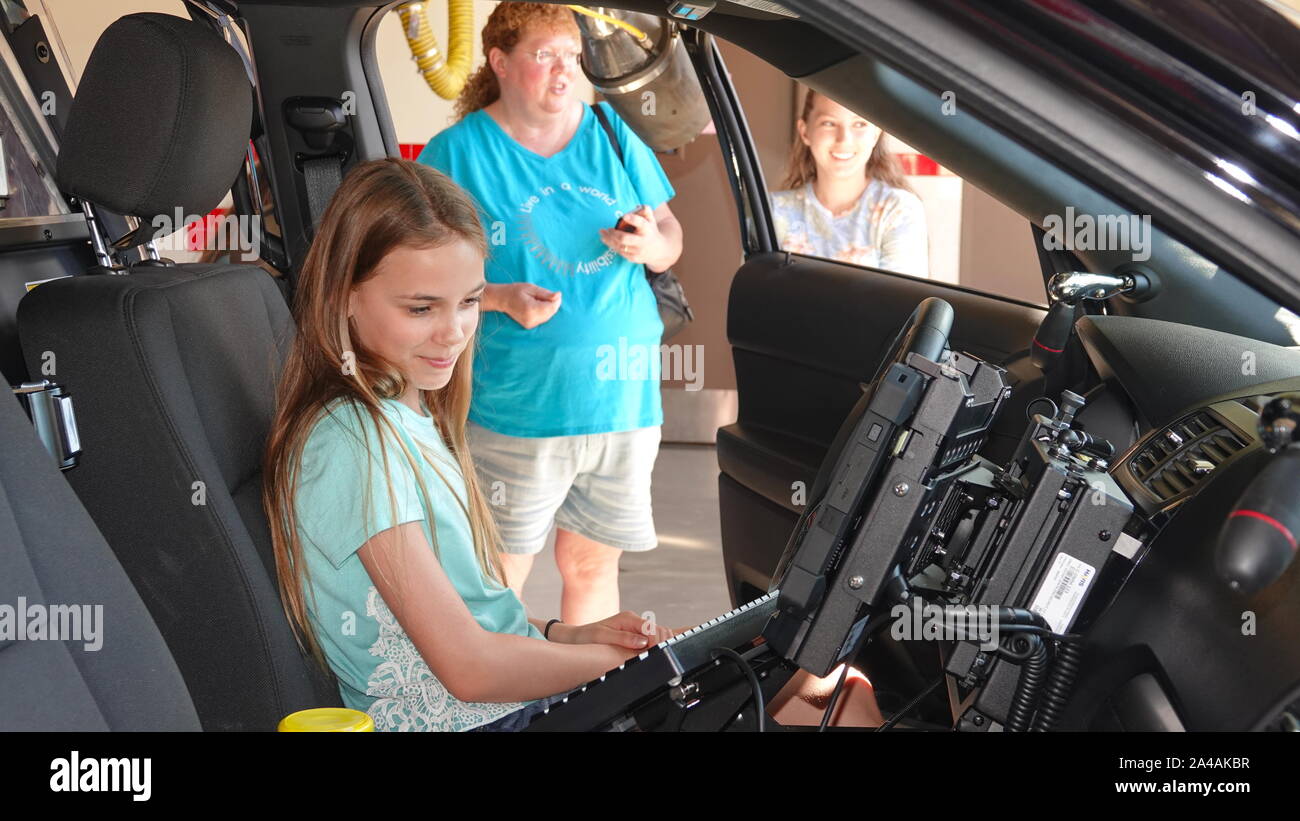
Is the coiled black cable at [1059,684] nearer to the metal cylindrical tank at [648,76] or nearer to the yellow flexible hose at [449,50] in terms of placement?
the metal cylindrical tank at [648,76]

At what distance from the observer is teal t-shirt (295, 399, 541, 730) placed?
1280mm

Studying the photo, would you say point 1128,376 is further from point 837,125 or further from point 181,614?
point 837,125

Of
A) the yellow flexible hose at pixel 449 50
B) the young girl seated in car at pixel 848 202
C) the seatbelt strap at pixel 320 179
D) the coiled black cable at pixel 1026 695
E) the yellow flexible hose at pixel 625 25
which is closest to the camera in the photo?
the coiled black cable at pixel 1026 695

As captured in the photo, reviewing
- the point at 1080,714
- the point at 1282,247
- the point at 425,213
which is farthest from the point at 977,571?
the point at 425,213

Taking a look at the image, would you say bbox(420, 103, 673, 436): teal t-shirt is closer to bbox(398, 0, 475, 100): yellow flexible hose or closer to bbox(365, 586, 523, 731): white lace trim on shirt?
bbox(365, 586, 523, 731): white lace trim on shirt

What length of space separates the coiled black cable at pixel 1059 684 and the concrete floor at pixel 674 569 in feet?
7.47

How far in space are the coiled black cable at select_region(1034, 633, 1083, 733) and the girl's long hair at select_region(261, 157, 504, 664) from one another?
72cm

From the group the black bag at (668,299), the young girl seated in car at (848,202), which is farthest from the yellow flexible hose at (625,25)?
the black bag at (668,299)

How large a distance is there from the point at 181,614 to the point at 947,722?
3.15 feet

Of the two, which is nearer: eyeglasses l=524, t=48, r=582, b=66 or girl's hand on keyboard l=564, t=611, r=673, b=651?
girl's hand on keyboard l=564, t=611, r=673, b=651

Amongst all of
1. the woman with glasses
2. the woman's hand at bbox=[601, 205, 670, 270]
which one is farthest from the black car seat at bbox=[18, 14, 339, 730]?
the woman's hand at bbox=[601, 205, 670, 270]

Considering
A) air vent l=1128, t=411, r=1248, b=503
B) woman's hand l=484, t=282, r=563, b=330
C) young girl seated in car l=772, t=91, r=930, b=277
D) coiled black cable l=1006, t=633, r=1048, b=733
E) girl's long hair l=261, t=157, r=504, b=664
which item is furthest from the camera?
young girl seated in car l=772, t=91, r=930, b=277

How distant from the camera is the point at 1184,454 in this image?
97 cm

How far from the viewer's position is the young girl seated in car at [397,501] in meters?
1.25
